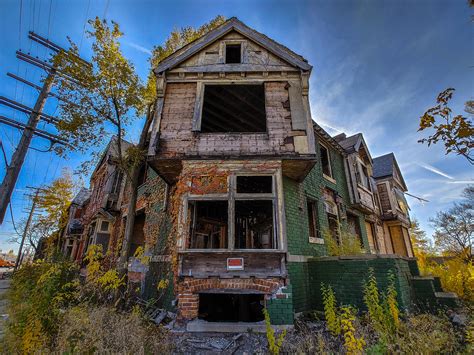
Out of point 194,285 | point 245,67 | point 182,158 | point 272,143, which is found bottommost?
point 194,285

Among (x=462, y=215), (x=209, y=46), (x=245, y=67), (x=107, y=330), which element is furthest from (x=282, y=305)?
(x=462, y=215)

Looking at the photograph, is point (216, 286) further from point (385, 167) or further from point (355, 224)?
point (385, 167)

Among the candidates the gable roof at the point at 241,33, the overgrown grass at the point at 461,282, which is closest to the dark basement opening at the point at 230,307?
the overgrown grass at the point at 461,282

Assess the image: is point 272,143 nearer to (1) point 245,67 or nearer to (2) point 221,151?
(2) point 221,151

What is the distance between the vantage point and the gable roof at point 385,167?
59.2 feet

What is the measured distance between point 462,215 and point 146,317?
38.9m

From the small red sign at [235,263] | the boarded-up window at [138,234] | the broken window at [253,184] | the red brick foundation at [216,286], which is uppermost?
the broken window at [253,184]

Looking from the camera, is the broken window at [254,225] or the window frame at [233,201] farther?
the broken window at [254,225]

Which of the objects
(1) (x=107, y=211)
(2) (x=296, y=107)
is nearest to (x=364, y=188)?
(2) (x=296, y=107)

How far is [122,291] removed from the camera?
9000 millimetres

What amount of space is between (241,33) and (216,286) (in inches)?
378

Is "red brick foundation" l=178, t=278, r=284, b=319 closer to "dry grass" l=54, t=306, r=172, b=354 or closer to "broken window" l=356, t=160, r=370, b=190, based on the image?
"dry grass" l=54, t=306, r=172, b=354

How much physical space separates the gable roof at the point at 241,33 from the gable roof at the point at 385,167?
13668 mm

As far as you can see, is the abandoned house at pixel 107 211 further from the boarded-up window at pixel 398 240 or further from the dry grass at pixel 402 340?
the boarded-up window at pixel 398 240
